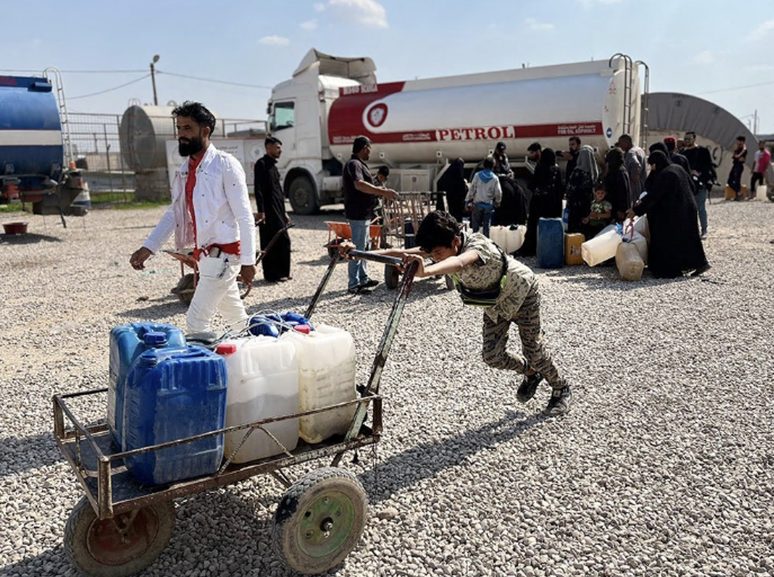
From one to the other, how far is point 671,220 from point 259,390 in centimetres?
774

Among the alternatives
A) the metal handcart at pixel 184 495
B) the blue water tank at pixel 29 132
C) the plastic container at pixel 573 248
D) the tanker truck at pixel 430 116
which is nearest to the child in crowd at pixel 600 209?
the plastic container at pixel 573 248

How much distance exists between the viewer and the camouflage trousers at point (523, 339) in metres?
4.31

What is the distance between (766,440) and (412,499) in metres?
2.27

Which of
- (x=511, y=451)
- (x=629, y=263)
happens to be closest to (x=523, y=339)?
(x=511, y=451)

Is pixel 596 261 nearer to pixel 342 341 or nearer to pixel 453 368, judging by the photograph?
pixel 453 368

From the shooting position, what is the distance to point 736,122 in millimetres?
25828

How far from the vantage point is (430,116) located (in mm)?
16297

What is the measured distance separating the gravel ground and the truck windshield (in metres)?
11.6

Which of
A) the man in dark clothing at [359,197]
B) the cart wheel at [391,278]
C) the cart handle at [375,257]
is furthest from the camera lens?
the cart wheel at [391,278]

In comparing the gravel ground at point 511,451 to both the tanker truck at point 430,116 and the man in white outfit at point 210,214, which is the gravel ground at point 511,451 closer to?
the man in white outfit at point 210,214

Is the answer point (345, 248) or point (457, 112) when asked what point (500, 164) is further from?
point (345, 248)

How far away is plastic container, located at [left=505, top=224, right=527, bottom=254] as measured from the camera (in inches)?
430

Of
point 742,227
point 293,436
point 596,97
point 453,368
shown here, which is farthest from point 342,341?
point 742,227

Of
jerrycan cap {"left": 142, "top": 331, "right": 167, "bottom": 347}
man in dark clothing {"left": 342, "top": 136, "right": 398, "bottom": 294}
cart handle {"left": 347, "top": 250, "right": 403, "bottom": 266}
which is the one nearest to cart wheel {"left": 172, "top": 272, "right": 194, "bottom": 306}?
man in dark clothing {"left": 342, "top": 136, "right": 398, "bottom": 294}
